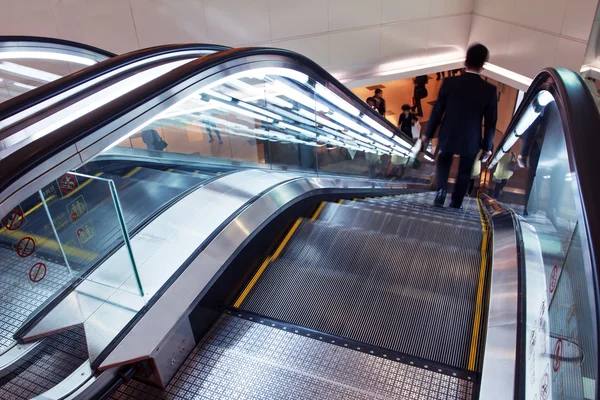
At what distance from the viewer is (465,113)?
459 centimetres

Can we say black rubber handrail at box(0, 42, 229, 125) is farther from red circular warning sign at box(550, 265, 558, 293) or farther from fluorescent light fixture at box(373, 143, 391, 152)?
fluorescent light fixture at box(373, 143, 391, 152)

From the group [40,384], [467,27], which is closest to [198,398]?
[40,384]

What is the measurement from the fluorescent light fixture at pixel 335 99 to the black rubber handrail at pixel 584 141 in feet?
8.49

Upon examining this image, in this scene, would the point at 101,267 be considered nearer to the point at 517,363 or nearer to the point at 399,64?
the point at 517,363

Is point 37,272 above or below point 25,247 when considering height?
below

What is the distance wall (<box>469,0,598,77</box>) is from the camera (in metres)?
8.09

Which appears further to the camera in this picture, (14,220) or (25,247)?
(25,247)

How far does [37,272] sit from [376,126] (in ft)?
16.6

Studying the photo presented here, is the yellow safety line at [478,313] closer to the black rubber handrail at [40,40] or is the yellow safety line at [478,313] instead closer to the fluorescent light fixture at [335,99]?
the fluorescent light fixture at [335,99]

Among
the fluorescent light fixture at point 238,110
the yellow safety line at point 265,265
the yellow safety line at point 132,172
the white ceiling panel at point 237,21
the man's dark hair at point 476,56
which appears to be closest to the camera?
the yellow safety line at point 265,265

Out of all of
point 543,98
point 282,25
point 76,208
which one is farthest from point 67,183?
point 282,25

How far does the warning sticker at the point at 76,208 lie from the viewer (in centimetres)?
190

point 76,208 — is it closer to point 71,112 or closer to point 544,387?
point 71,112

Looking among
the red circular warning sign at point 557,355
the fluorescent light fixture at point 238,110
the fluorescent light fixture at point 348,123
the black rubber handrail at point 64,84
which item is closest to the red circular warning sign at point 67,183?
the black rubber handrail at point 64,84
